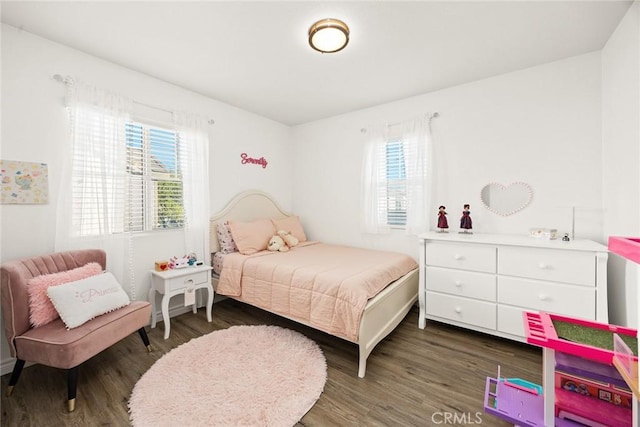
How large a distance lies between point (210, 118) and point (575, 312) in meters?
4.00

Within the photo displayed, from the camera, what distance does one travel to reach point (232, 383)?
1840 millimetres

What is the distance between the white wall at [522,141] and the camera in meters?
2.35

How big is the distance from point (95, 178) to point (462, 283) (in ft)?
11.2

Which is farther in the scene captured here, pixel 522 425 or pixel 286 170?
pixel 286 170

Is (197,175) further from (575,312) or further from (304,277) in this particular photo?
(575,312)

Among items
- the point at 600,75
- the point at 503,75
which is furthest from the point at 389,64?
the point at 600,75

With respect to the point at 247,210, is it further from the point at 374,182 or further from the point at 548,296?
the point at 548,296

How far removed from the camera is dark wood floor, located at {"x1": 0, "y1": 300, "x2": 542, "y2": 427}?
1.56 metres

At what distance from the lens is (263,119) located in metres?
3.97

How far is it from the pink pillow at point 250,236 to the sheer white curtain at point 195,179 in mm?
340

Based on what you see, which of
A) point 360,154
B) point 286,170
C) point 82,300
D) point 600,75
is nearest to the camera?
point 82,300

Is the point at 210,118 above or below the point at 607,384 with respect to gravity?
above

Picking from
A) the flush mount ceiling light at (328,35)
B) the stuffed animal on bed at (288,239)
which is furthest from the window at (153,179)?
the flush mount ceiling light at (328,35)

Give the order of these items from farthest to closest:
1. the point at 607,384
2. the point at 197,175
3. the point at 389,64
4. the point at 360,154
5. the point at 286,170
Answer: the point at 286,170 → the point at 360,154 → the point at 197,175 → the point at 389,64 → the point at 607,384
